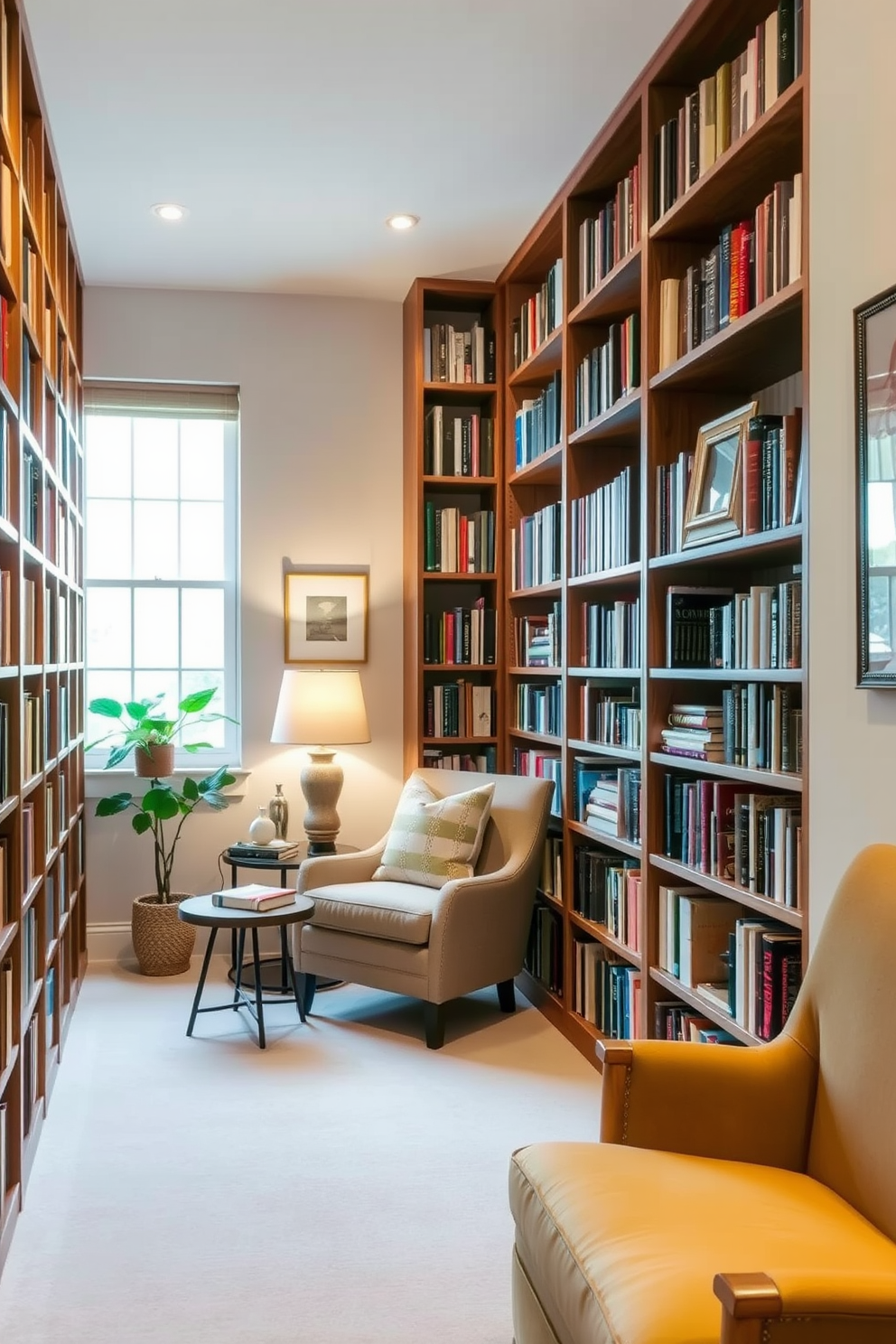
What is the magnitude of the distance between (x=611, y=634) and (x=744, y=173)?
4.73ft

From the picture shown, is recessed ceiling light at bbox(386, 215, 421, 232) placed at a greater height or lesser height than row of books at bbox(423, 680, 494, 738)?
greater

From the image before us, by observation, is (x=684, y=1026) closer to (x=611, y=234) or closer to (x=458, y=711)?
(x=458, y=711)

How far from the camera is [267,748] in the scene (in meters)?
4.97

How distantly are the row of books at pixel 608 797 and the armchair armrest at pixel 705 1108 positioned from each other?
4.47 feet

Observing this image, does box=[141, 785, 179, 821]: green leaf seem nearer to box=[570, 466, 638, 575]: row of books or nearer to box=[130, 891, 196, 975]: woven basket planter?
box=[130, 891, 196, 975]: woven basket planter

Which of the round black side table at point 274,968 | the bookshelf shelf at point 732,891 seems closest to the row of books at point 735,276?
the bookshelf shelf at point 732,891

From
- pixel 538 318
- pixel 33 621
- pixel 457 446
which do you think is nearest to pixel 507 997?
pixel 33 621

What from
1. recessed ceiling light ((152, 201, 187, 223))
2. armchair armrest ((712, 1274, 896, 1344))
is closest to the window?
recessed ceiling light ((152, 201, 187, 223))

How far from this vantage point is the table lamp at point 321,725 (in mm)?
4504

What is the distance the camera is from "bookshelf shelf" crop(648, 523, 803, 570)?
233 centimetres

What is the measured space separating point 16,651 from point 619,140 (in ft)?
7.62

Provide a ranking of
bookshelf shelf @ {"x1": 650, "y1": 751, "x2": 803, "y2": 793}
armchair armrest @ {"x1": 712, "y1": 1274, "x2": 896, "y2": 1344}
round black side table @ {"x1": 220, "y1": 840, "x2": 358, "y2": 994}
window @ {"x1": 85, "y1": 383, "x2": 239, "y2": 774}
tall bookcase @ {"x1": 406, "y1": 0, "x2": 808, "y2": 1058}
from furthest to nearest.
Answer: window @ {"x1": 85, "y1": 383, "x2": 239, "y2": 774}, round black side table @ {"x1": 220, "y1": 840, "x2": 358, "y2": 994}, tall bookcase @ {"x1": 406, "y1": 0, "x2": 808, "y2": 1058}, bookshelf shelf @ {"x1": 650, "y1": 751, "x2": 803, "y2": 793}, armchair armrest @ {"x1": 712, "y1": 1274, "x2": 896, "y2": 1344}

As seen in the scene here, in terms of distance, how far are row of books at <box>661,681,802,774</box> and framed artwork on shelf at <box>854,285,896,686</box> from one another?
0.42 m

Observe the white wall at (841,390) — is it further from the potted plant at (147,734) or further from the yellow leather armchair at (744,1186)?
the potted plant at (147,734)
